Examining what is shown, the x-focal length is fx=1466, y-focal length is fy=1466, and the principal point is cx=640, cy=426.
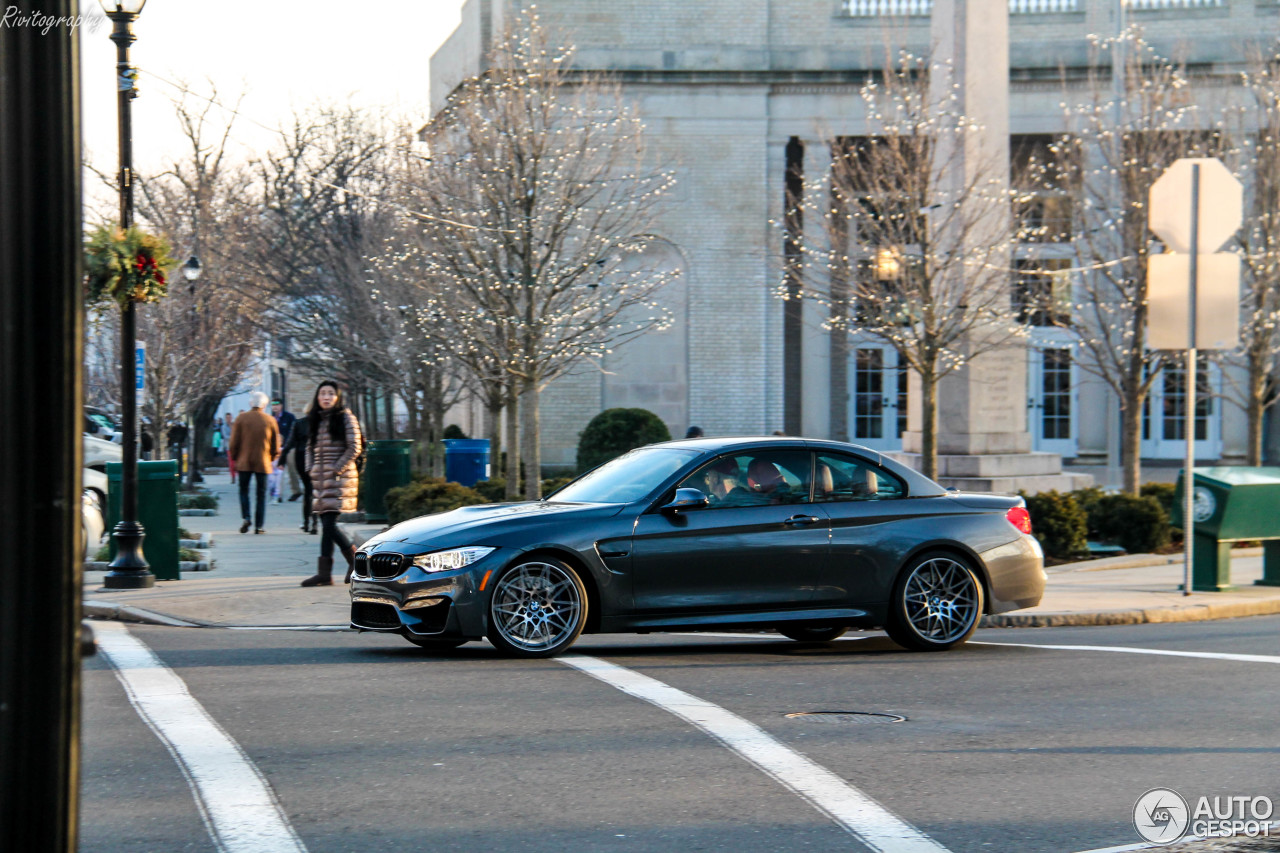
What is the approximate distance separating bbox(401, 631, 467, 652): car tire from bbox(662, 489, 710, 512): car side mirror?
1632mm

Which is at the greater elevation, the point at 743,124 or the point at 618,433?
the point at 743,124

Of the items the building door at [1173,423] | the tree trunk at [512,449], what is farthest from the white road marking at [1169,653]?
the building door at [1173,423]

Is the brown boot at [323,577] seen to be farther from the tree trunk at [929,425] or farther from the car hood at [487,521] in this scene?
the tree trunk at [929,425]

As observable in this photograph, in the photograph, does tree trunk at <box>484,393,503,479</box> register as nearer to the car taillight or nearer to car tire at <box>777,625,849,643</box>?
car tire at <box>777,625,849,643</box>

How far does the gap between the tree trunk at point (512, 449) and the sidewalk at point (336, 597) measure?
2.61 meters

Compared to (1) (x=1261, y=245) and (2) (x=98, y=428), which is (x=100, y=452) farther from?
(1) (x=1261, y=245)

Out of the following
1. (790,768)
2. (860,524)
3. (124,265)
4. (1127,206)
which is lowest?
(790,768)

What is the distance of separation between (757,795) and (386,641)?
5468 mm

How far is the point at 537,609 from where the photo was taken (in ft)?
31.2

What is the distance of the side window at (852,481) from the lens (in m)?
10.3

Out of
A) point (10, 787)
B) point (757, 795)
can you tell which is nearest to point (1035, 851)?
point (757, 795)

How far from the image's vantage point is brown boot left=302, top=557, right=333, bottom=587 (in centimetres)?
1390

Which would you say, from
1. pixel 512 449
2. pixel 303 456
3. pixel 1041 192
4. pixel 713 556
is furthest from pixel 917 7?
pixel 713 556

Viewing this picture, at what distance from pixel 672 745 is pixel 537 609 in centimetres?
294
